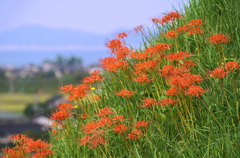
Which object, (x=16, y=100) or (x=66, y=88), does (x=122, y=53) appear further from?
(x=16, y=100)

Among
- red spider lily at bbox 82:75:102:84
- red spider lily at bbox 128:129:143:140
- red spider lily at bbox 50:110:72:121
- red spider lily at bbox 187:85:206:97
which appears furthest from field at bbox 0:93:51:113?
red spider lily at bbox 187:85:206:97

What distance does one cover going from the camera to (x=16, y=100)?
389 ft

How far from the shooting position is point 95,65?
19.0 ft

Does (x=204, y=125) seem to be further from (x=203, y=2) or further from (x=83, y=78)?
(x=203, y=2)

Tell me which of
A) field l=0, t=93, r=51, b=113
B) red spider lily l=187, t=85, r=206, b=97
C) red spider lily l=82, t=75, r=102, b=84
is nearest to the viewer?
red spider lily l=187, t=85, r=206, b=97

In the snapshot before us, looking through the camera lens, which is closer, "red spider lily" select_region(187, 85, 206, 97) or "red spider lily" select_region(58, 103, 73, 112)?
"red spider lily" select_region(187, 85, 206, 97)

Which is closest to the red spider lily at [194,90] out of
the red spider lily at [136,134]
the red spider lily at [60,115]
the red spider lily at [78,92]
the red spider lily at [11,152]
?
the red spider lily at [136,134]

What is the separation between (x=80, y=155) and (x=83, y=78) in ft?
4.22

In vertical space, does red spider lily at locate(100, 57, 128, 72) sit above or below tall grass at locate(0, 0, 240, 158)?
above

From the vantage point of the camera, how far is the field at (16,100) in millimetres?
115438

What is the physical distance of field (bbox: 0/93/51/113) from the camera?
115 meters

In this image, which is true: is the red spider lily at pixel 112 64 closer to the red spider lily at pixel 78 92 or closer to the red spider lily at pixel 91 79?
the red spider lily at pixel 91 79

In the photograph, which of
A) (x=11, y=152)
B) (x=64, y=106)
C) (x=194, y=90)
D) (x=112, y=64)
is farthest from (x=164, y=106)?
(x=11, y=152)

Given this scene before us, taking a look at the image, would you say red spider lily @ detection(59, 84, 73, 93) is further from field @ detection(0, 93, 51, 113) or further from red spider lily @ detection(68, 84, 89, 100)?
field @ detection(0, 93, 51, 113)
